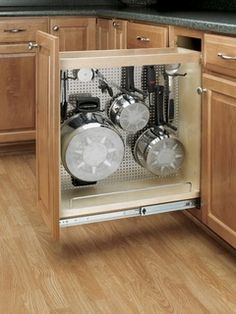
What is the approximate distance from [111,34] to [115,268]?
5.57 feet

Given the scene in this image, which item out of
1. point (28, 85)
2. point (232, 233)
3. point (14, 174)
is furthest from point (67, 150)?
point (28, 85)

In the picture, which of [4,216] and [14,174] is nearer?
[4,216]

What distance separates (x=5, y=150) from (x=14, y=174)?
45 cm

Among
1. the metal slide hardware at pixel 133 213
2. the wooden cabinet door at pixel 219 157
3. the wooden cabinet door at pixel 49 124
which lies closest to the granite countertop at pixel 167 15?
the wooden cabinet door at pixel 219 157

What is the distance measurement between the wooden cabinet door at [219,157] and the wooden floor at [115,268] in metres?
0.16

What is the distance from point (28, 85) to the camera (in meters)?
3.40

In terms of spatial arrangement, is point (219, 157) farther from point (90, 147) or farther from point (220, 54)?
point (90, 147)

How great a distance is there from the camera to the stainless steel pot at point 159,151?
219 cm

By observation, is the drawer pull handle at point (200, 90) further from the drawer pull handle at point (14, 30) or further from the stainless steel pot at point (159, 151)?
the drawer pull handle at point (14, 30)

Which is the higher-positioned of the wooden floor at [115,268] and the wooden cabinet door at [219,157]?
the wooden cabinet door at [219,157]

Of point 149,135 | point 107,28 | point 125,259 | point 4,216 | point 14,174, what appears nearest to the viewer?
point 125,259

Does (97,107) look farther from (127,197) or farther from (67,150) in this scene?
(127,197)

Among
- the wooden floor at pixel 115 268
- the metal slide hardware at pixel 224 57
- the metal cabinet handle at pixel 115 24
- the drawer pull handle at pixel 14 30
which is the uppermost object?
the metal cabinet handle at pixel 115 24

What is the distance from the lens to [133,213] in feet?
6.92
